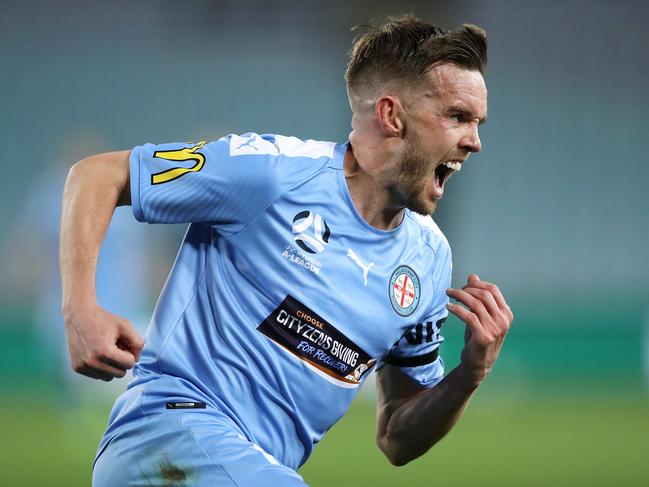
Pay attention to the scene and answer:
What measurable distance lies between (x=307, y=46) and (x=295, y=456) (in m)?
14.0

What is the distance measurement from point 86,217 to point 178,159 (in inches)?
14.9

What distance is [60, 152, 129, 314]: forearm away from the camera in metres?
3.03

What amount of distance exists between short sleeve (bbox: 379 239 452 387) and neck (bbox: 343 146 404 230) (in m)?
0.29

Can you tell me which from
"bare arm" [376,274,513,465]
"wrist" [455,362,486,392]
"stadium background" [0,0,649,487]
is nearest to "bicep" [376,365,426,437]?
"bare arm" [376,274,513,465]

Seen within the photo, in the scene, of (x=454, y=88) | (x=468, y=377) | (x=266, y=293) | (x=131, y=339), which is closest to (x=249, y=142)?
(x=266, y=293)

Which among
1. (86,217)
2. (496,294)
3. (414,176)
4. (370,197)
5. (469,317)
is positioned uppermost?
(414,176)

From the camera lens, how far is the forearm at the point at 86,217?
3027 mm

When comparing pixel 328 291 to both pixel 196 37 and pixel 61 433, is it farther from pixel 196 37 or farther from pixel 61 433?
pixel 196 37

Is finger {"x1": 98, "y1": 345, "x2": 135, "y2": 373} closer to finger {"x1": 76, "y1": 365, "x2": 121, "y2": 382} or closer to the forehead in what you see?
finger {"x1": 76, "y1": 365, "x2": 121, "y2": 382}

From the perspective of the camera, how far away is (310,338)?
3.44 m

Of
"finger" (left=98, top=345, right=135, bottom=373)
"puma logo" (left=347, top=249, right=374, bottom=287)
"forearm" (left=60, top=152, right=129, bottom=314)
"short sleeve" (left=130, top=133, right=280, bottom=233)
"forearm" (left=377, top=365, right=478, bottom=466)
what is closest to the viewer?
"finger" (left=98, top=345, right=135, bottom=373)

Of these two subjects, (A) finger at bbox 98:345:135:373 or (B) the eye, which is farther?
(B) the eye

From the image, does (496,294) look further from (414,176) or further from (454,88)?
(454,88)

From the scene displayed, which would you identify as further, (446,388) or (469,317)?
(446,388)
